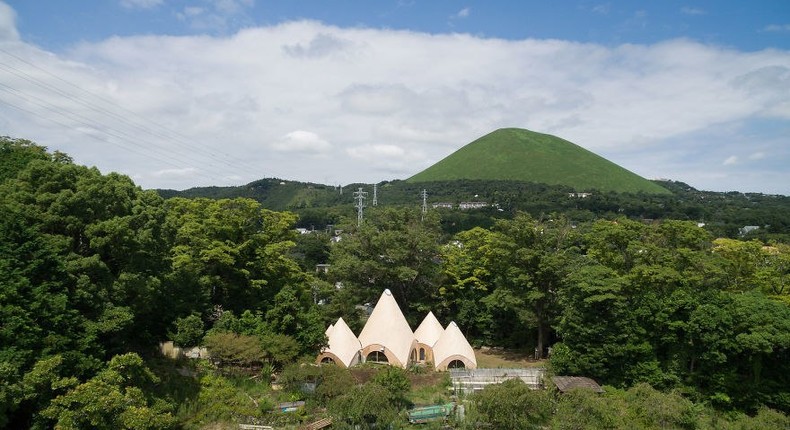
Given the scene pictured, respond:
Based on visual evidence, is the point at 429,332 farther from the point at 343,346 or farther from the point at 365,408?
the point at 365,408

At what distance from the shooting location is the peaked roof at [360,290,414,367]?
24.5 m

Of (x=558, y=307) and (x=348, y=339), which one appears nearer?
(x=348, y=339)

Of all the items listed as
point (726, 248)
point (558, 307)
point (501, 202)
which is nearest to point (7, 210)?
point (558, 307)

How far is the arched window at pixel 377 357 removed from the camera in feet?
81.1

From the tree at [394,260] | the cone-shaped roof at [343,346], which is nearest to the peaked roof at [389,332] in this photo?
the cone-shaped roof at [343,346]

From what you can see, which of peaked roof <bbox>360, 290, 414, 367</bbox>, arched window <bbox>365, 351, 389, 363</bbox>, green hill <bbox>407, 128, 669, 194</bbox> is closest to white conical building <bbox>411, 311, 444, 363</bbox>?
peaked roof <bbox>360, 290, 414, 367</bbox>

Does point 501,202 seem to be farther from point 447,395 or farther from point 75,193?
point 75,193

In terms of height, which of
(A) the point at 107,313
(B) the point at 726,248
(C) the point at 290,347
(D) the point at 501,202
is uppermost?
(D) the point at 501,202

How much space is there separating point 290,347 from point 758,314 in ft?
56.9

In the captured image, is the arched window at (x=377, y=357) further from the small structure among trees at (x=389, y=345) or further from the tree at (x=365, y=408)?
the tree at (x=365, y=408)

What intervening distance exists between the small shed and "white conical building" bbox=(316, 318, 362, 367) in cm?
859

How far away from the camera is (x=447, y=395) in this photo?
20172 mm

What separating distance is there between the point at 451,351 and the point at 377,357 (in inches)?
135

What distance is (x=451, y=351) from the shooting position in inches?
957
